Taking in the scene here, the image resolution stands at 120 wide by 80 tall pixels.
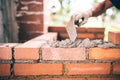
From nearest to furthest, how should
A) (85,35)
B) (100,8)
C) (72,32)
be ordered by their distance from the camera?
(72,32) < (100,8) < (85,35)

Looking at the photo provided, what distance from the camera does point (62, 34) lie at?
300 centimetres

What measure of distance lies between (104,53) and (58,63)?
1.05 ft

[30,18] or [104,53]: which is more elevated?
[30,18]

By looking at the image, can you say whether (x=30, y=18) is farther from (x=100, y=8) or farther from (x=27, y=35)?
(x=100, y=8)

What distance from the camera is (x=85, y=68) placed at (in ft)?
4.87

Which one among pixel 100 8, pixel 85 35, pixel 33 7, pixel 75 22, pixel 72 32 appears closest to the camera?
pixel 72 32

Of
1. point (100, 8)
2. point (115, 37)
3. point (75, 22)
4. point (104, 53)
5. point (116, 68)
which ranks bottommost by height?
point (116, 68)

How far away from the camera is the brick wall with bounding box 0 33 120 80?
144cm

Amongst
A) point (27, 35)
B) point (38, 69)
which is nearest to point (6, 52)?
point (38, 69)

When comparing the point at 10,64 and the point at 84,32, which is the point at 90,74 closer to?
the point at 10,64

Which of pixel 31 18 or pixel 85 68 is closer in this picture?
pixel 85 68

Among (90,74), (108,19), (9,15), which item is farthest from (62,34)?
(108,19)

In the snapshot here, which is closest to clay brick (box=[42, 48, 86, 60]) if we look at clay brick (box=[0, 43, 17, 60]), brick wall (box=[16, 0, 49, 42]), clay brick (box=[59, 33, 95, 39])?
clay brick (box=[0, 43, 17, 60])

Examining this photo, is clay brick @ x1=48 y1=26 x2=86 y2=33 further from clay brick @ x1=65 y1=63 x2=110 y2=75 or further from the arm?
clay brick @ x1=65 y1=63 x2=110 y2=75
